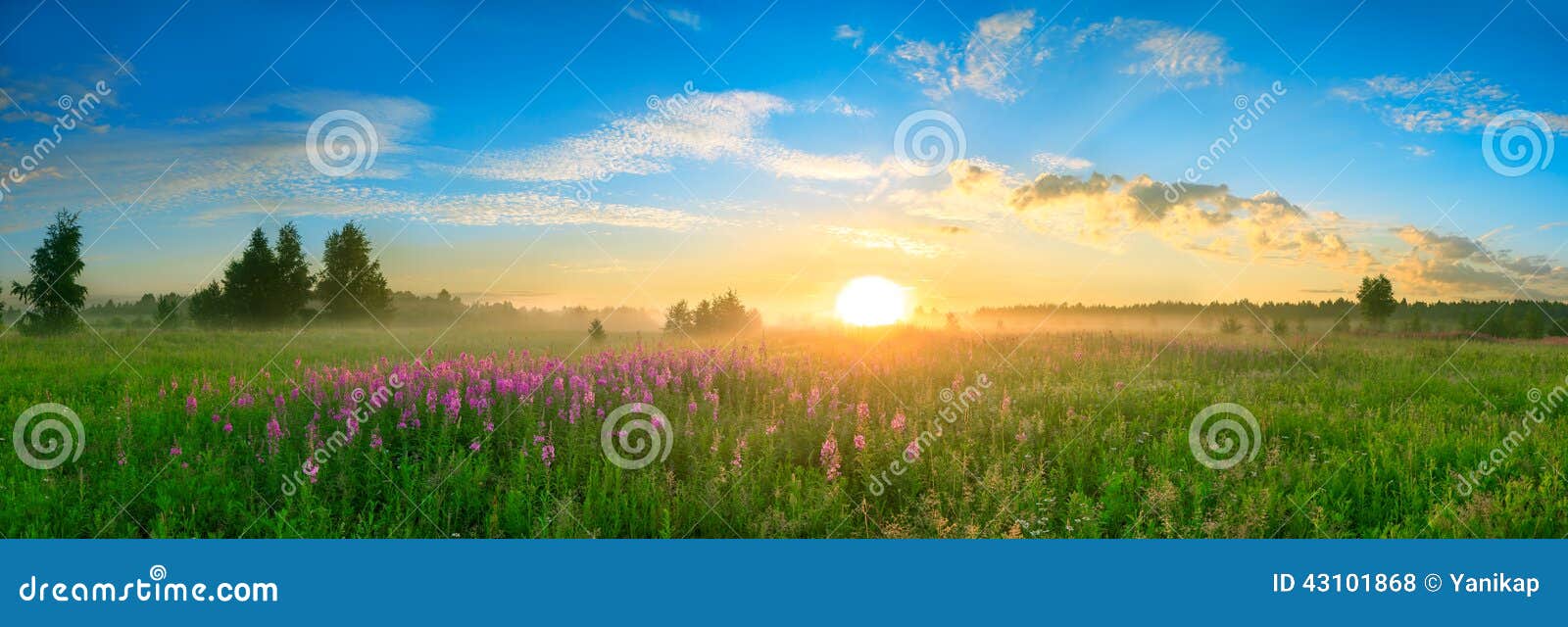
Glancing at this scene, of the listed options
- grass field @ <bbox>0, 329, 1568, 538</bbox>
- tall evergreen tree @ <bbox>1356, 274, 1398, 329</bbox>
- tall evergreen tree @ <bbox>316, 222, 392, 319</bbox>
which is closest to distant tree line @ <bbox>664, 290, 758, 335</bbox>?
grass field @ <bbox>0, 329, 1568, 538</bbox>

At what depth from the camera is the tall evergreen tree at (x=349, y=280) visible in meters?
34.8

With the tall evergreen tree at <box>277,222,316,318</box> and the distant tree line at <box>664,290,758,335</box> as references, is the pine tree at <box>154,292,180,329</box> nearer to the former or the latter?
the tall evergreen tree at <box>277,222,316,318</box>

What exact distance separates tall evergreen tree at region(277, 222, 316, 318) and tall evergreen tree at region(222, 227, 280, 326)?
0.31 meters

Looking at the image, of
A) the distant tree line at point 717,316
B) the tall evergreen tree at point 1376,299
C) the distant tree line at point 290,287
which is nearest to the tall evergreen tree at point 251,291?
the distant tree line at point 290,287

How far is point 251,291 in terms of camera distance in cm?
3347

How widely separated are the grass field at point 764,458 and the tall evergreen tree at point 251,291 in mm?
25543

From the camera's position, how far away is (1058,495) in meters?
5.83

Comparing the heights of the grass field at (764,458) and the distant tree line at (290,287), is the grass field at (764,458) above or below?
below

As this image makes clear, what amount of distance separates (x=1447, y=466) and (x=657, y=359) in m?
8.69

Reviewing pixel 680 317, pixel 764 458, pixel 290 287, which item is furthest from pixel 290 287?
pixel 764 458

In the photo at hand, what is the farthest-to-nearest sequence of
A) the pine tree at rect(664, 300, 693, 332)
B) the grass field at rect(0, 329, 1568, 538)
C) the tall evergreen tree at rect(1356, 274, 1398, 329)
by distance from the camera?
the tall evergreen tree at rect(1356, 274, 1398, 329)
the pine tree at rect(664, 300, 693, 332)
the grass field at rect(0, 329, 1568, 538)

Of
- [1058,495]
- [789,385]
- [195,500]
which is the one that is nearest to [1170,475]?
[1058,495]

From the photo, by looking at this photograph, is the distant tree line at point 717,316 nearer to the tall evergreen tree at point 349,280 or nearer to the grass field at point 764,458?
the grass field at point 764,458

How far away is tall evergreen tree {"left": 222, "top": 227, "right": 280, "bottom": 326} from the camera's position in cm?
3341
